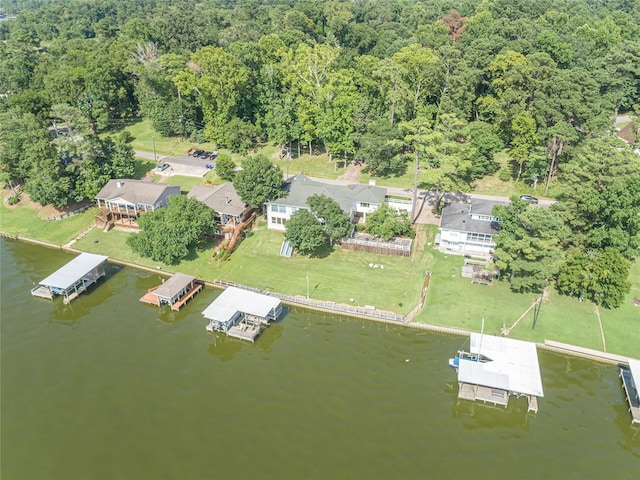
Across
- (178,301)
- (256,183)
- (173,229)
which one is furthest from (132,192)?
(178,301)

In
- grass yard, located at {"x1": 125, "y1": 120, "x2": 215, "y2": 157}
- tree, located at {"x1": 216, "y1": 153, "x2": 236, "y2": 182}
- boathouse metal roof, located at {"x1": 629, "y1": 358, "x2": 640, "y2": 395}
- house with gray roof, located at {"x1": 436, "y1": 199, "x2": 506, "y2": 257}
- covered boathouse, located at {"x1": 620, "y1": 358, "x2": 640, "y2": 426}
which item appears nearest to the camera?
covered boathouse, located at {"x1": 620, "y1": 358, "x2": 640, "y2": 426}

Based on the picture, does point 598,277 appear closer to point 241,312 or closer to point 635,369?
point 635,369

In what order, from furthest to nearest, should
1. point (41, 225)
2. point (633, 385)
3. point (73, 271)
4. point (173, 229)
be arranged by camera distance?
point (41, 225) < point (173, 229) < point (73, 271) < point (633, 385)

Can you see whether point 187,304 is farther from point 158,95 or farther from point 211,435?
point 158,95

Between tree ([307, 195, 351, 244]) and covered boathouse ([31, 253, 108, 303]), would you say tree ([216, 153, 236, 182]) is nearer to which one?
tree ([307, 195, 351, 244])

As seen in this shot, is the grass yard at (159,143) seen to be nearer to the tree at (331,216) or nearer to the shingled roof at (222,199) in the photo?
the shingled roof at (222,199)

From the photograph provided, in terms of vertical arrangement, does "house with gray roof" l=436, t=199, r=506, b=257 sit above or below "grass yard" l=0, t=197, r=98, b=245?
above

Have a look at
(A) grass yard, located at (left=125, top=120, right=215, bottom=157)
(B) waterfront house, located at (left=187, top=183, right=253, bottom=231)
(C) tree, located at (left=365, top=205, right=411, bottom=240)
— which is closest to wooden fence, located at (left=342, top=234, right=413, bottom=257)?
(C) tree, located at (left=365, top=205, right=411, bottom=240)
